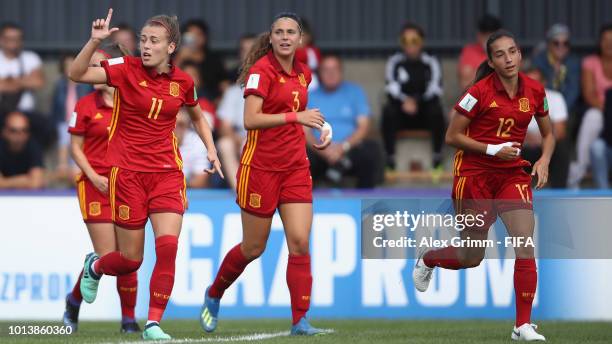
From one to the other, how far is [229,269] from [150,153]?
1.26 metres

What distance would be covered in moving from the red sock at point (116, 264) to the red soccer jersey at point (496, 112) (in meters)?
Result: 2.42

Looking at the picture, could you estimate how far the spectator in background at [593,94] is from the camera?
584 inches

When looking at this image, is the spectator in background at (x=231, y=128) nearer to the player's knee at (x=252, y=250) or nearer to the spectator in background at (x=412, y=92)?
the spectator in background at (x=412, y=92)

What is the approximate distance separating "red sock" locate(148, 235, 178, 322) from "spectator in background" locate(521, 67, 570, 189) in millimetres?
5650

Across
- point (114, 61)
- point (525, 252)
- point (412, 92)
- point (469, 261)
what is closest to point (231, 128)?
point (412, 92)

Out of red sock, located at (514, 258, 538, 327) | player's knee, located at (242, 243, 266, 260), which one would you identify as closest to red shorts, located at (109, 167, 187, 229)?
player's knee, located at (242, 243, 266, 260)

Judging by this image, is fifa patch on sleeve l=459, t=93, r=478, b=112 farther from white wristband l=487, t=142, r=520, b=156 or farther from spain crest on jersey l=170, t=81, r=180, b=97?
spain crest on jersey l=170, t=81, r=180, b=97

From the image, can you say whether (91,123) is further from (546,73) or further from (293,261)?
(546,73)

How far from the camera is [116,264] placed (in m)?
9.41

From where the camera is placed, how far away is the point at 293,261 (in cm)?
959

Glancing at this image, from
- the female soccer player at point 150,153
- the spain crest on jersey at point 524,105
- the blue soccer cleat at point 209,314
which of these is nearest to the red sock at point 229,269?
the blue soccer cleat at point 209,314

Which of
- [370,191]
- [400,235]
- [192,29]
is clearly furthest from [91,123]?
[192,29]

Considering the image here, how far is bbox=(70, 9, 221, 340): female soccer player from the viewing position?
9.07 meters

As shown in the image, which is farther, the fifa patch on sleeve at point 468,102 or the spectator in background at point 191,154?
the spectator in background at point 191,154
